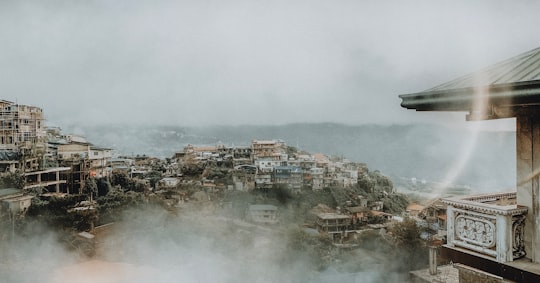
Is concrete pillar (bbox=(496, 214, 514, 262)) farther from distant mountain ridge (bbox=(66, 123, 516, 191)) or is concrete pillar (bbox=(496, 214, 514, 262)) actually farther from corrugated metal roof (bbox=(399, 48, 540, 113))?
distant mountain ridge (bbox=(66, 123, 516, 191))

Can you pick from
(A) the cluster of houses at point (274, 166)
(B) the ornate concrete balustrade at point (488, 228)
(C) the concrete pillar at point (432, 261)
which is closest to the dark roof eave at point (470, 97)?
(B) the ornate concrete balustrade at point (488, 228)

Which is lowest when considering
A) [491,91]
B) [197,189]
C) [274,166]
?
[197,189]

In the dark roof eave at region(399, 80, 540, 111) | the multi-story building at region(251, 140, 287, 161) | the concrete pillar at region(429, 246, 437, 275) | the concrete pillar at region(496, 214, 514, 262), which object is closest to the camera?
the dark roof eave at region(399, 80, 540, 111)

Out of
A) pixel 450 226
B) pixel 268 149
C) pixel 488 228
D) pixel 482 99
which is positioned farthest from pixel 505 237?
pixel 268 149

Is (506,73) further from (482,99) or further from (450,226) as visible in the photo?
(450,226)

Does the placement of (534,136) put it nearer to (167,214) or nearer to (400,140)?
(167,214)

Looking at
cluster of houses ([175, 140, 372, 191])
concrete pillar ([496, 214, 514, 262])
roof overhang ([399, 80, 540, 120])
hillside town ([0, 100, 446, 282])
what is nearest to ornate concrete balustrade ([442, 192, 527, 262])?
concrete pillar ([496, 214, 514, 262])
